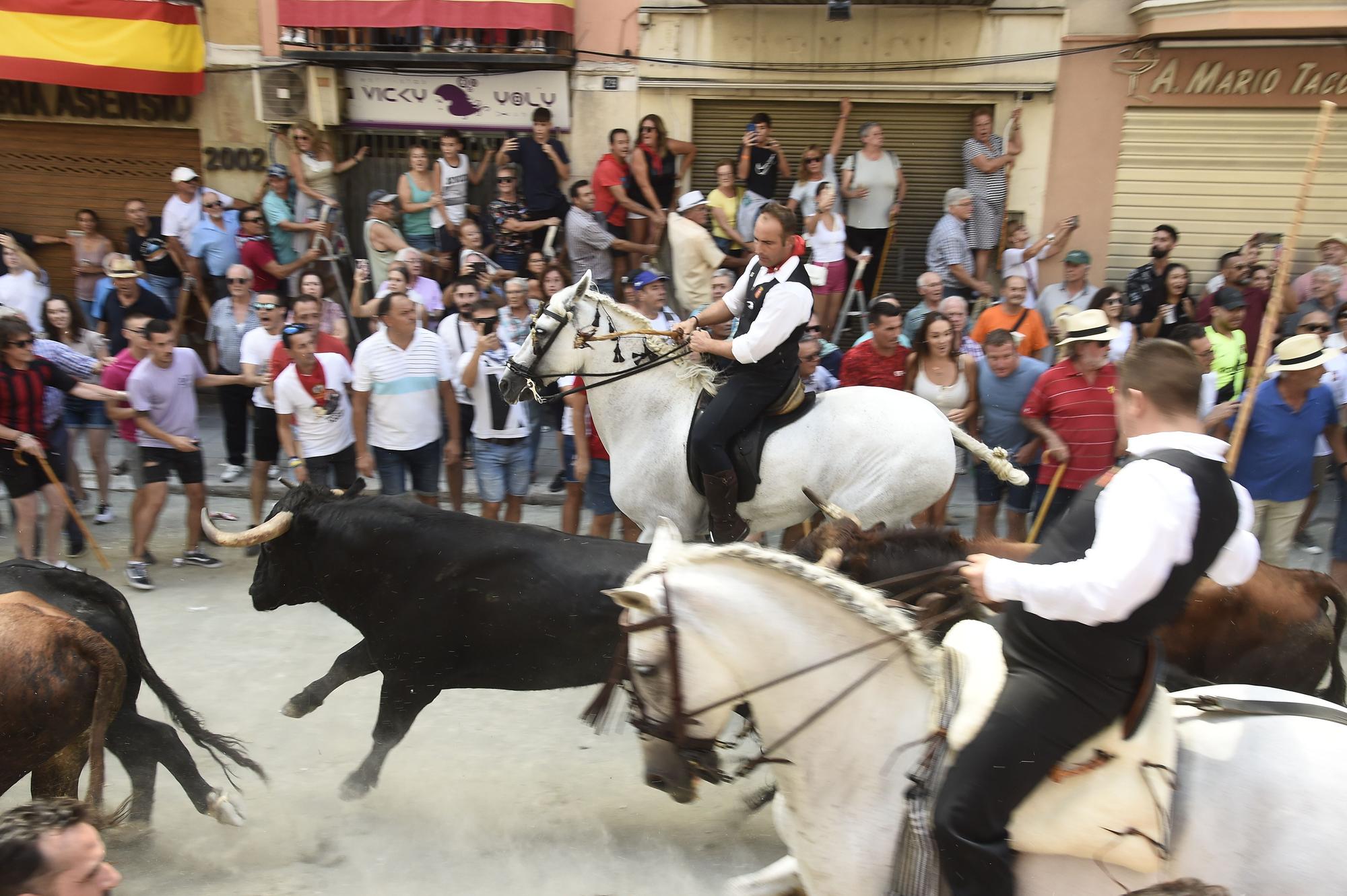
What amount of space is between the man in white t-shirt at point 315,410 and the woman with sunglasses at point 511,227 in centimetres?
366

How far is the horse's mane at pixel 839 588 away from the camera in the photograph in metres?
3.05

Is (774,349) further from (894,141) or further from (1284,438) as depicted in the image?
(894,141)

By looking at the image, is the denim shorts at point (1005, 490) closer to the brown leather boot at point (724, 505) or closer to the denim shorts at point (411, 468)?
the brown leather boot at point (724, 505)

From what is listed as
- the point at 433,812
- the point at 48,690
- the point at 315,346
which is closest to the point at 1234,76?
the point at 315,346

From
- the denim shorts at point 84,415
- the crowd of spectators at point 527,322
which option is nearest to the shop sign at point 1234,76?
the crowd of spectators at point 527,322

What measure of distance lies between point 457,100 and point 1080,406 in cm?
820

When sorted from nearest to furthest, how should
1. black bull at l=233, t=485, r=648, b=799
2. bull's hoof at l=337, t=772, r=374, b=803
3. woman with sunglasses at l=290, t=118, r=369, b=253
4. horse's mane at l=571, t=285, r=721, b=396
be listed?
black bull at l=233, t=485, r=648, b=799, bull's hoof at l=337, t=772, r=374, b=803, horse's mane at l=571, t=285, r=721, b=396, woman with sunglasses at l=290, t=118, r=369, b=253

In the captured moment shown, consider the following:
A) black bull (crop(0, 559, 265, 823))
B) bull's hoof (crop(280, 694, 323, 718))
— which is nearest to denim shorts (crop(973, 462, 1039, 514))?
bull's hoof (crop(280, 694, 323, 718))

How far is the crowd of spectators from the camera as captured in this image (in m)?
7.30

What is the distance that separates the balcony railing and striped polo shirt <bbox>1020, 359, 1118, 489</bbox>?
23.3 ft

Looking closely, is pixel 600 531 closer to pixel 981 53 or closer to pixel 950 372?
pixel 950 372

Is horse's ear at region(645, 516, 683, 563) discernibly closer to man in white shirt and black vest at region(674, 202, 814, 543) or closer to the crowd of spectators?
man in white shirt and black vest at region(674, 202, 814, 543)

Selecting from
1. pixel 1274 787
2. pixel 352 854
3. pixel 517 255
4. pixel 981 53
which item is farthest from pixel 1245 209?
pixel 352 854

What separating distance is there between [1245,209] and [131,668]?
11.4 metres
